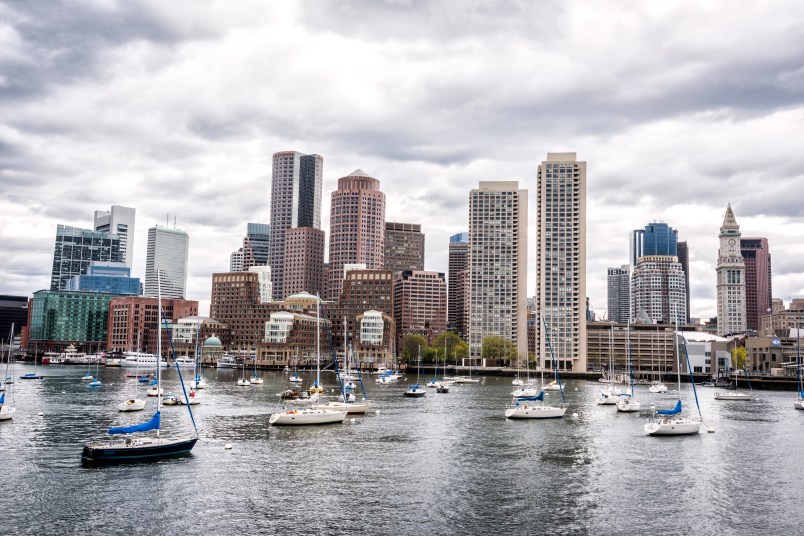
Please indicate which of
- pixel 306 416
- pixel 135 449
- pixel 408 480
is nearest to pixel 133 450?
pixel 135 449

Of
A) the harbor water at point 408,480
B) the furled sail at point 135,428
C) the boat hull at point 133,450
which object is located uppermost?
the furled sail at point 135,428

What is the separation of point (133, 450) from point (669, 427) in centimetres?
6318

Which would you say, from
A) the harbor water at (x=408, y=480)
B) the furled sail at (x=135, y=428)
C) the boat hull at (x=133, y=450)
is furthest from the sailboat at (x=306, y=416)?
the furled sail at (x=135, y=428)

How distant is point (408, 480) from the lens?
2482 inches

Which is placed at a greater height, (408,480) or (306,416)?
(306,416)

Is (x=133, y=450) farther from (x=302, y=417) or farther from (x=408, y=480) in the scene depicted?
(x=302, y=417)

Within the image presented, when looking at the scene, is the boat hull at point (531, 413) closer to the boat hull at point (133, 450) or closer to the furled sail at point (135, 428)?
the boat hull at point (133, 450)

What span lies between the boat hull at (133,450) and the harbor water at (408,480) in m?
1.27

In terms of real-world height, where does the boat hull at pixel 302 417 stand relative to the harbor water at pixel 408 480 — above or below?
above

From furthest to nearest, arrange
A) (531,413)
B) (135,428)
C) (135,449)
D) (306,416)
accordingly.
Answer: (531,413) < (306,416) < (135,428) < (135,449)

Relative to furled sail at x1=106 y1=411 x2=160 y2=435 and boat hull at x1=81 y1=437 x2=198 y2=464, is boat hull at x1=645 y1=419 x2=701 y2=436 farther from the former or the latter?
furled sail at x1=106 y1=411 x2=160 y2=435

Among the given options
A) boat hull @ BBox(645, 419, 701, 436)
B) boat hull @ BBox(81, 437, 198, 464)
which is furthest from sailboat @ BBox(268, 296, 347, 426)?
boat hull @ BBox(645, 419, 701, 436)

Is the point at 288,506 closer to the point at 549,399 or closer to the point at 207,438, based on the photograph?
the point at 207,438

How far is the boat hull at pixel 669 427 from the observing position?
92188 mm
